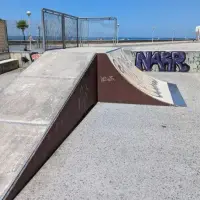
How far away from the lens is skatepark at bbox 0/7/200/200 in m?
2.81

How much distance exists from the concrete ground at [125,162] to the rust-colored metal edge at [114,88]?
3.31 feet

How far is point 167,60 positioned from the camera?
13.4 meters

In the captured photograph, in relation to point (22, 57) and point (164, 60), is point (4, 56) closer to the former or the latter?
point (22, 57)

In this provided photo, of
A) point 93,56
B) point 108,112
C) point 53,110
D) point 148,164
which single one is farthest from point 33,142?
point 93,56

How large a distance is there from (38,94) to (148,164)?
2.53m

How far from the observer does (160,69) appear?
44.7 ft

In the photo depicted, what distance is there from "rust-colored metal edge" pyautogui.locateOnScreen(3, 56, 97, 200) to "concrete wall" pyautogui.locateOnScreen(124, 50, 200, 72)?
823 centimetres

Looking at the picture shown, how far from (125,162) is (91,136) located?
1100 mm

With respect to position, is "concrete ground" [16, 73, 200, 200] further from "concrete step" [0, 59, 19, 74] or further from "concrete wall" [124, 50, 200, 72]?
"concrete step" [0, 59, 19, 74]

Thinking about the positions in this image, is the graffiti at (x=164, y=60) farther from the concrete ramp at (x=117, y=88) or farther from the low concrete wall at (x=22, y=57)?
the concrete ramp at (x=117, y=88)

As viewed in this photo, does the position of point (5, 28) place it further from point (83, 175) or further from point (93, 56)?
point (83, 175)

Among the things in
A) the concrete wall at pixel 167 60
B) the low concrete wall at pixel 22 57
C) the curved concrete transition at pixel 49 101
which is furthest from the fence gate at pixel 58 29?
the concrete wall at pixel 167 60

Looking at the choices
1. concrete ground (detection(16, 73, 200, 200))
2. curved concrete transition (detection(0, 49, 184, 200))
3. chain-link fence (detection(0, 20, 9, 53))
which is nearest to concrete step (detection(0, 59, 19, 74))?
chain-link fence (detection(0, 20, 9, 53))

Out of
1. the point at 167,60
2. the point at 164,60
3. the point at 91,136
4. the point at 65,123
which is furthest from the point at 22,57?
the point at 91,136
